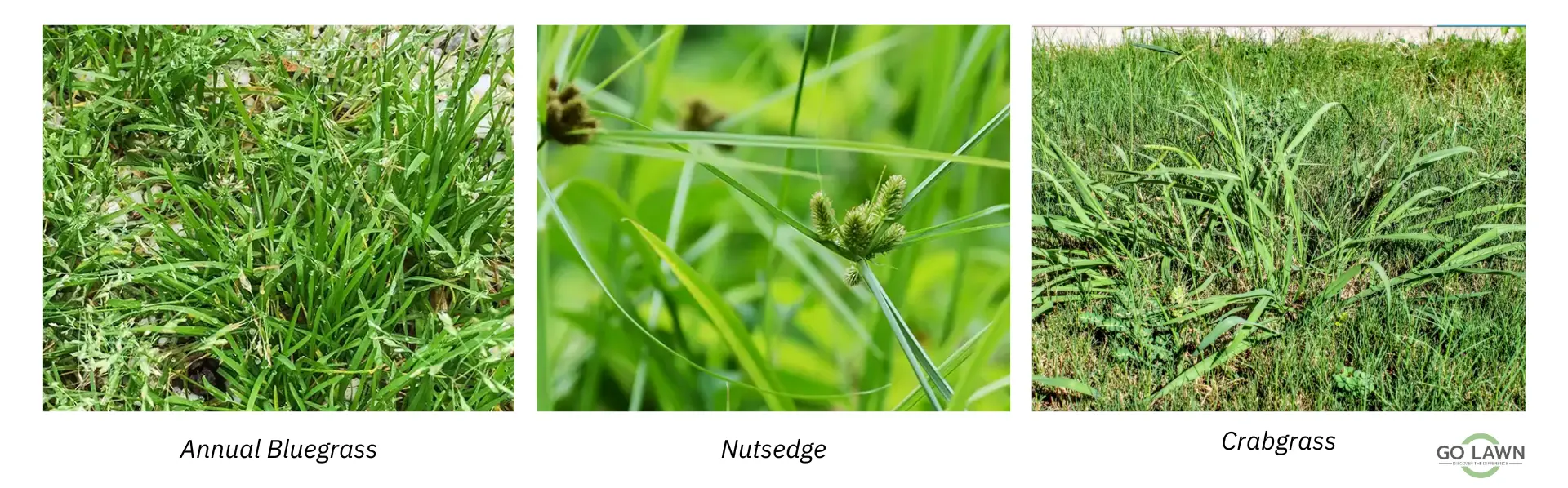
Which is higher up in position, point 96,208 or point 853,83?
point 853,83

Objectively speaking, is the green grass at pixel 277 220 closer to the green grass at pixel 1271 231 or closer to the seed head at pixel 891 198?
the seed head at pixel 891 198

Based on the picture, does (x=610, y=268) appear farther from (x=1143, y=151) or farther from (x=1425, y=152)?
(x=1425, y=152)

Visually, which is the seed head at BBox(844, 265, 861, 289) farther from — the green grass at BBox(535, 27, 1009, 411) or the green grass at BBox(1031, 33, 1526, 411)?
the green grass at BBox(1031, 33, 1526, 411)

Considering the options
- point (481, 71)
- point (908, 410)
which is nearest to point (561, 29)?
point (481, 71)

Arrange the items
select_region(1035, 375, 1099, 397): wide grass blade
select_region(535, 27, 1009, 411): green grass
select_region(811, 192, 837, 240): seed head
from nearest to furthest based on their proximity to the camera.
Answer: select_region(811, 192, 837, 240): seed head < select_region(535, 27, 1009, 411): green grass < select_region(1035, 375, 1099, 397): wide grass blade

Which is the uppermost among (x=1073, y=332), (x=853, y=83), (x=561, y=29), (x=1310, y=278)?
(x=561, y=29)
